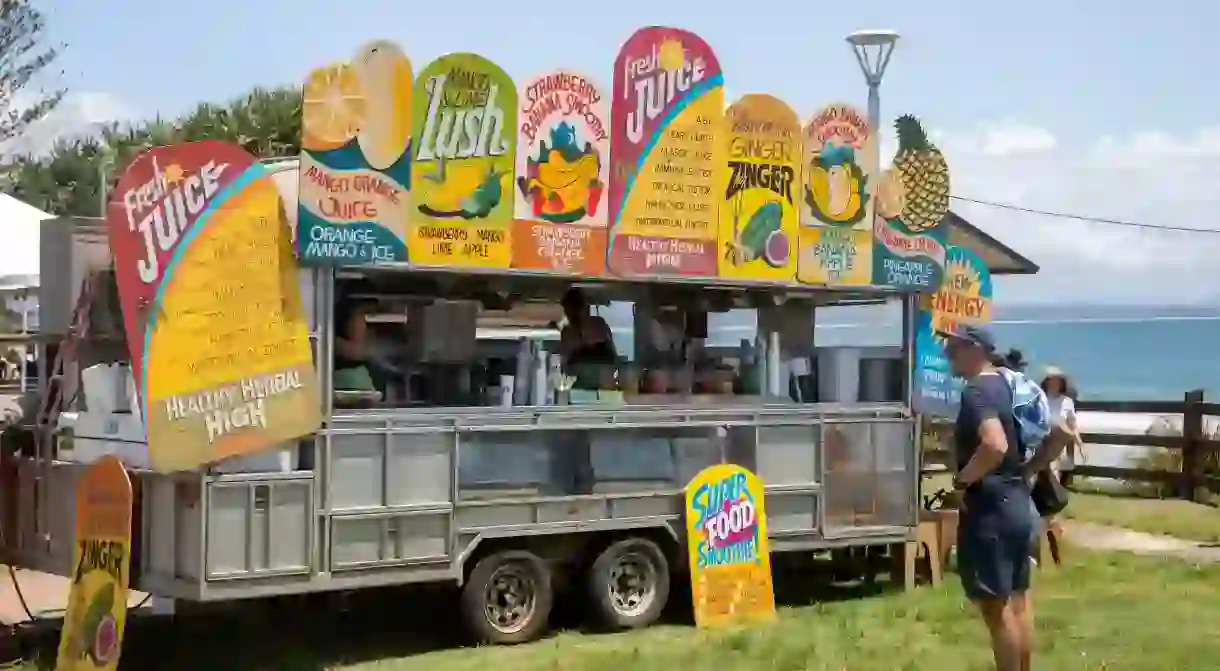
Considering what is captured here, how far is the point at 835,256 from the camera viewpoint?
416 inches

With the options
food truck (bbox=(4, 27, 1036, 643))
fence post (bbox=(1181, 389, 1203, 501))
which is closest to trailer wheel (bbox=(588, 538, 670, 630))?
food truck (bbox=(4, 27, 1036, 643))

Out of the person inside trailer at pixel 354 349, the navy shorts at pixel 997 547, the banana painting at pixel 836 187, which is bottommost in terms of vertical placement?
the navy shorts at pixel 997 547

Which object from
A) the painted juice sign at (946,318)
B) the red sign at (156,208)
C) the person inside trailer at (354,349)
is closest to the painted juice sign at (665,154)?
the person inside trailer at (354,349)

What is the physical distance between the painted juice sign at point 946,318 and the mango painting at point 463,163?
3.87 meters

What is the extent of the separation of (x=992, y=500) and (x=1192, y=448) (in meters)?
11.9

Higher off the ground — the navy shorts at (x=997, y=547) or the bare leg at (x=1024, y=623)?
the navy shorts at (x=997, y=547)

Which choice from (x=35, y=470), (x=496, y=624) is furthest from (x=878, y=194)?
(x=35, y=470)

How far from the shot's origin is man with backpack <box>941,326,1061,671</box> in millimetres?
6879

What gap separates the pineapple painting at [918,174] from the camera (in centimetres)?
1110

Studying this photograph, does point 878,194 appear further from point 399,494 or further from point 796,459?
point 399,494

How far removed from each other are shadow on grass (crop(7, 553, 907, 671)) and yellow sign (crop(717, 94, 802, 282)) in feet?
7.25

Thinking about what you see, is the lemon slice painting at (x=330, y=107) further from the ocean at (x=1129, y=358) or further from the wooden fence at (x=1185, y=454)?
the wooden fence at (x=1185, y=454)

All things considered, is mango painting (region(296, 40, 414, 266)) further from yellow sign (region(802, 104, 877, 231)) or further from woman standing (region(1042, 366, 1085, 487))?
woman standing (region(1042, 366, 1085, 487))

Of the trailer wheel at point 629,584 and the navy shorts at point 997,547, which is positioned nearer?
the navy shorts at point 997,547
